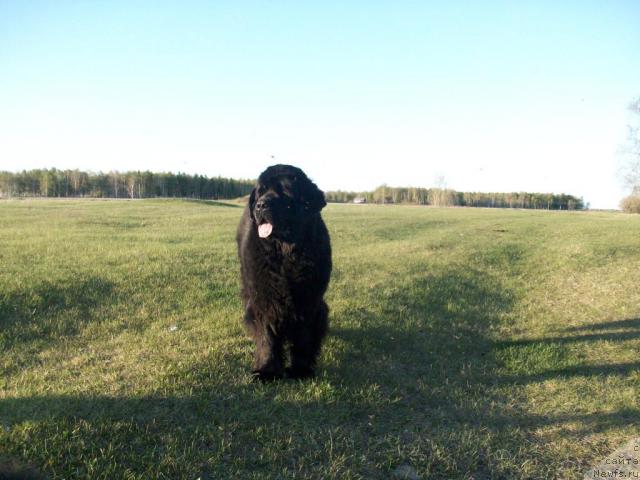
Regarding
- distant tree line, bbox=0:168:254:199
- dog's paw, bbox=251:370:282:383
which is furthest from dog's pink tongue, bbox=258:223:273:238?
distant tree line, bbox=0:168:254:199

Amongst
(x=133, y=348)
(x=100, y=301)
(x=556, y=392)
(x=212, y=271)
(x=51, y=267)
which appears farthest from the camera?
(x=212, y=271)

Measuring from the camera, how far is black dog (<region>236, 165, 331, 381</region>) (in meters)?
4.57

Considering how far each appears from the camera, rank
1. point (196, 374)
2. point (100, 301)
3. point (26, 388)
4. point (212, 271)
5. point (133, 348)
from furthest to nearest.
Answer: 1. point (212, 271)
2. point (100, 301)
3. point (133, 348)
4. point (196, 374)
5. point (26, 388)

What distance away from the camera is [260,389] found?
437cm

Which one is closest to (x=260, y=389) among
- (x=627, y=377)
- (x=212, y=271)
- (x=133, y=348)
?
(x=133, y=348)

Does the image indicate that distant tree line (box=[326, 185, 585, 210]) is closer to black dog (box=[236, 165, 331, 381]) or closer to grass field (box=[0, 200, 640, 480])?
grass field (box=[0, 200, 640, 480])

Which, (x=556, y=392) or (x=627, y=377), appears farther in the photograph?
(x=627, y=377)

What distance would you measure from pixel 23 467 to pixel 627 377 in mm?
6111

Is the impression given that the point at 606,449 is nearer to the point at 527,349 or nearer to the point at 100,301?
the point at 527,349

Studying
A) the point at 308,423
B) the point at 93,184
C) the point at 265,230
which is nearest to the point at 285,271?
the point at 265,230

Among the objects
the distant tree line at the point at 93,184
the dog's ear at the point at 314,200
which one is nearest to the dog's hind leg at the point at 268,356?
the dog's ear at the point at 314,200

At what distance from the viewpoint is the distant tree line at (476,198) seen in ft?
343

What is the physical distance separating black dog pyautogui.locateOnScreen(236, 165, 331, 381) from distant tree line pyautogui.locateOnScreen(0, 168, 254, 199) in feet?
275

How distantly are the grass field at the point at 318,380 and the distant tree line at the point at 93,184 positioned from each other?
7768 cm
